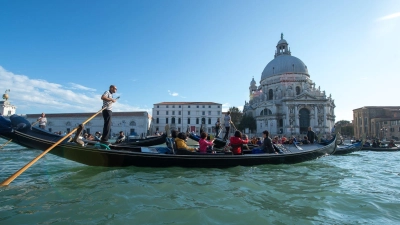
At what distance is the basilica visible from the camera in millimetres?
40188

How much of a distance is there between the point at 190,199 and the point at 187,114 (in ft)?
157

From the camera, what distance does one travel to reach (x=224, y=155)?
566 centimetres

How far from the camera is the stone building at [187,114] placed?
50.2 metres

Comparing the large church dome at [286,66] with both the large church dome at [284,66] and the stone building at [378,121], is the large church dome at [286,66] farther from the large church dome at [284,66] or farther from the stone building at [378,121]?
the stone building at [378,121]

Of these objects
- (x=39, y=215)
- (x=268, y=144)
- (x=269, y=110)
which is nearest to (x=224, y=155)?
(x=268, y=144)

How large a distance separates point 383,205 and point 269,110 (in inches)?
1665

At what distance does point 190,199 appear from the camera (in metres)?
3.08

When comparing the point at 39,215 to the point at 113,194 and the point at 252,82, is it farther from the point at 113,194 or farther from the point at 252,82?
the point at 252,82

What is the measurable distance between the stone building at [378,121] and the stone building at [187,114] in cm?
2933

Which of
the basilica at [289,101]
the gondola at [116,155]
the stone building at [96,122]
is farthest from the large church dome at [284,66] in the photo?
the gondola at [116,155]

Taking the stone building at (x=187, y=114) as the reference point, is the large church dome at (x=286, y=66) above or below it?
above

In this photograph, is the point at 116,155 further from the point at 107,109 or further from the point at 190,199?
the point at 190,199

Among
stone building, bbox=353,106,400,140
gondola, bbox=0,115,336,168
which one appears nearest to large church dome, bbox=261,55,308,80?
stone building, bbox=353,106,400,140

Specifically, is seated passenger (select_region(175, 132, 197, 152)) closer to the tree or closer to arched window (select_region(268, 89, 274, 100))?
the tree
